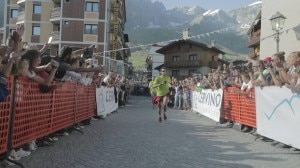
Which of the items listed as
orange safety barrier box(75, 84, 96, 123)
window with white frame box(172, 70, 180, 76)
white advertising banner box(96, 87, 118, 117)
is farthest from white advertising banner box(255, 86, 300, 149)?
window with white frame box(172, 70, 180, 76)

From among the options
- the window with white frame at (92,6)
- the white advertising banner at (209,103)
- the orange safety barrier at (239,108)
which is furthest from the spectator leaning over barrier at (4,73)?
the window with white frame at (92,6)

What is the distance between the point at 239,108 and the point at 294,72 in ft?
16.1

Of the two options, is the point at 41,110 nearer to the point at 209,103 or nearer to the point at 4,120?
the point at 4,120

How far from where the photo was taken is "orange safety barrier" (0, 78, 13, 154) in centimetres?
671

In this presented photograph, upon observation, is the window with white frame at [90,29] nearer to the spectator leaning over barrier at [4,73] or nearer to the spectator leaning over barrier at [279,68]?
the spectator leaning over barrier at [279,68]

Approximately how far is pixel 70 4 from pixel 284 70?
165 feet

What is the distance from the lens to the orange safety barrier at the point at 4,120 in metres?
6.71

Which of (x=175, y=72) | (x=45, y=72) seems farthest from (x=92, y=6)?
(x=45, y=72)

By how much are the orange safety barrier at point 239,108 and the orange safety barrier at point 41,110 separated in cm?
492

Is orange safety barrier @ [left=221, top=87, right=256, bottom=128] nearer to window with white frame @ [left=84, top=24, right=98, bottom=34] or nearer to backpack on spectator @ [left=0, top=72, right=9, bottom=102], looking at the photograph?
backpack on spectator @ [left=0, top=72, right=9, bottom=102]

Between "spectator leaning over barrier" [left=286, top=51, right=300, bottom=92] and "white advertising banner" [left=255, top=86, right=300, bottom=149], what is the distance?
0.17m

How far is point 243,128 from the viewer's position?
1323 centimetres

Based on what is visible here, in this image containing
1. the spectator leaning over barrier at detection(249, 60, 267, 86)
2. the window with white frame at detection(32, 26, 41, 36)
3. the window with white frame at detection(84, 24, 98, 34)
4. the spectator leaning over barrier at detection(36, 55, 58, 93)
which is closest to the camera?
the spectator leaning over barrier at detection(36, 55, 58, 93)

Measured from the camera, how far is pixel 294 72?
8.91 meters
